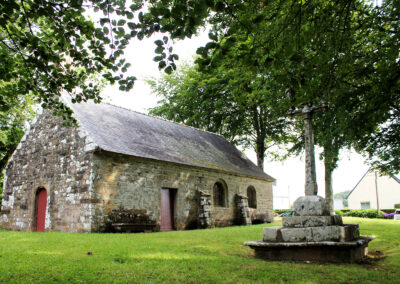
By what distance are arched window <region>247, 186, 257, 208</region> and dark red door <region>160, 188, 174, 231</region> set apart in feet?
22.7

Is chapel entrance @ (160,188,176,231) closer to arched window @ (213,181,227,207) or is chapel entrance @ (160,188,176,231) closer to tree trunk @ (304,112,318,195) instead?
arched window @ (213,181,227,207)

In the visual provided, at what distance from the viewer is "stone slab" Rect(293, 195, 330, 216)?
670cm

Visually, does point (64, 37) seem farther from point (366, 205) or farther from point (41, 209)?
point (366, 205)

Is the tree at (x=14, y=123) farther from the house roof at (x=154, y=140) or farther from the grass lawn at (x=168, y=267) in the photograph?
the grass lawn at (x=168, y=267)

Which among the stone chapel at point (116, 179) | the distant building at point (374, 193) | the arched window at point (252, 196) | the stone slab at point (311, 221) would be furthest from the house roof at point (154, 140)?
the distant building at point (374, 193)

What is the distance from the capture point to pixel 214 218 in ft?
55.4

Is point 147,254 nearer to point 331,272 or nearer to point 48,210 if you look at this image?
point 331,272

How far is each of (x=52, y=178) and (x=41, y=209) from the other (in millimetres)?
1665

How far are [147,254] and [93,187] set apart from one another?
6.43 meters

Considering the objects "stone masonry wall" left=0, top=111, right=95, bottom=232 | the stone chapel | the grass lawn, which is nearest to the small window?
the stone chapel

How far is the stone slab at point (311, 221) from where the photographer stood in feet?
21.4

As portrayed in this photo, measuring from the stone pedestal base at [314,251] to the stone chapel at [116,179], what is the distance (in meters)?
7.51

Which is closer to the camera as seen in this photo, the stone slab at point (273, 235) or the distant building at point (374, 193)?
the stone slab at point (273, 235)

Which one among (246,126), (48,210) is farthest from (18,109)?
(246,126)
